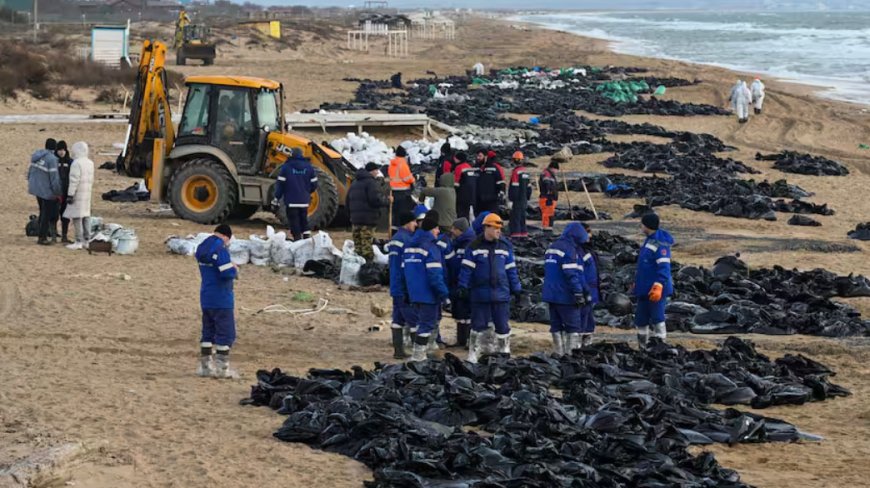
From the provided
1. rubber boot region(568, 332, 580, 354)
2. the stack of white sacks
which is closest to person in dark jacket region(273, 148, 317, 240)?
the stack of white sacks

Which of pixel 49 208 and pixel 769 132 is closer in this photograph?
pixel 49 208

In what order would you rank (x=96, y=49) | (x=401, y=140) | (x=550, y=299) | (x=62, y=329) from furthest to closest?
(x=96, y=49)
(x=401, y=140)
(x=62, y=329)
(x=550, y=299)

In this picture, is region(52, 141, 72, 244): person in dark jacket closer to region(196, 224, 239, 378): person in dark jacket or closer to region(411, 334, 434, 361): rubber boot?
region(196, 224, 239, 378): person in dark jacket

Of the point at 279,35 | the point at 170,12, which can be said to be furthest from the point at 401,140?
the point at 170,12

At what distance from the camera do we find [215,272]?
1160cm

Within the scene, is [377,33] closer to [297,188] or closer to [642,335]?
[297,188]

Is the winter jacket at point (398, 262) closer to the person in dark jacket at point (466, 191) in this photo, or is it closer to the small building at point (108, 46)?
the person in dark jacket at point (466, 191)

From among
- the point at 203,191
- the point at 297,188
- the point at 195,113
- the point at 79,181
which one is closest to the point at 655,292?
the point at 297,188

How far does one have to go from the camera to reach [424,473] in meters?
8.89

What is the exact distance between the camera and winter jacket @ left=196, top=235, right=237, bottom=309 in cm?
1157

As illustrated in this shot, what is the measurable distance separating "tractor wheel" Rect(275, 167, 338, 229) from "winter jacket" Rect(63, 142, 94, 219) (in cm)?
303

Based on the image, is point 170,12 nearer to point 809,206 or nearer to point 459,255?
point 809,206

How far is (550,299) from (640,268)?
1050 mm

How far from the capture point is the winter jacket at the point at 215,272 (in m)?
11.6
